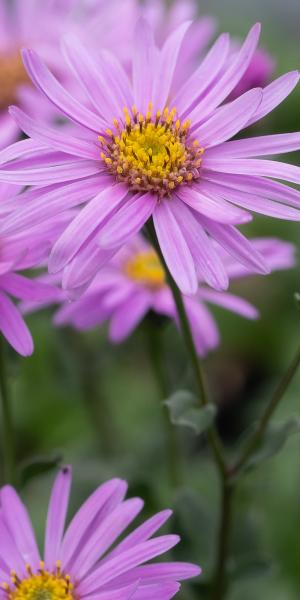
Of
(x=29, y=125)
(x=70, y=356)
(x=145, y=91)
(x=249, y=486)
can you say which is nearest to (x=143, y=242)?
(x=70, y=356)

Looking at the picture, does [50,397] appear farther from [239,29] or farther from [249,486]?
[239,29]

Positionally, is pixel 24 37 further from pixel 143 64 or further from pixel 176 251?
pixel 176 251

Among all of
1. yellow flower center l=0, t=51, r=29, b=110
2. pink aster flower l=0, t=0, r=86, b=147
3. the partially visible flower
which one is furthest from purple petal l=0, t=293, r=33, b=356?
yellow flower center l=0, t=51, r=29, b=110

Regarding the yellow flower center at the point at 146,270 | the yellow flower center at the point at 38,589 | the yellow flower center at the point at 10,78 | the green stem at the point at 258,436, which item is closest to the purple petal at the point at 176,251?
the green stem at the point at 258,436

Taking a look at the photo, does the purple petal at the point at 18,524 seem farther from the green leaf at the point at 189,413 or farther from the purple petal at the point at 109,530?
the green leaf at the point at 189,413

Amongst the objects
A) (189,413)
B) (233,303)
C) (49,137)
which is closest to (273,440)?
(189,413)

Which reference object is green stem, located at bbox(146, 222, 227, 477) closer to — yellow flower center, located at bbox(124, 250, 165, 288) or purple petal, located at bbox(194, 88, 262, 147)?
purple petal, located at bbox(194, 88, 262, 147)

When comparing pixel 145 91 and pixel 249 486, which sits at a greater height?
pixel 145 91
